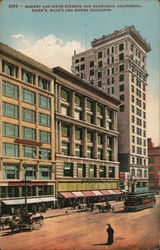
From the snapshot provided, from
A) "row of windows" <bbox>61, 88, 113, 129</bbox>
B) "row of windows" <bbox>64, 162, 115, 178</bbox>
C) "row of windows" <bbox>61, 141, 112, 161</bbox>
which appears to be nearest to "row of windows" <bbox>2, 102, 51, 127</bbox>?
"row of windows" <bbox>61, 88, 113, 129</bbox>

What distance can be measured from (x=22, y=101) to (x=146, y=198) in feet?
76.1

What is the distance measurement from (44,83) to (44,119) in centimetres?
564

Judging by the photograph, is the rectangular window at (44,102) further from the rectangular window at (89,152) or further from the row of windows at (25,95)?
the rectangular window at (89,152)

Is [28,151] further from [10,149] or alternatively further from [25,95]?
[25,95]

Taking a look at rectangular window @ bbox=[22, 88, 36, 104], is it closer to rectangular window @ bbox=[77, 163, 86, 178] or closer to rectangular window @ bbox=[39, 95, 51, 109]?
rectangular window @ bbox=[39, 95, 51, 109]

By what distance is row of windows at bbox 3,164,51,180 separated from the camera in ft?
137

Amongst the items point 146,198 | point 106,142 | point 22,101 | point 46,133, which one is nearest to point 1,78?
point 22,101

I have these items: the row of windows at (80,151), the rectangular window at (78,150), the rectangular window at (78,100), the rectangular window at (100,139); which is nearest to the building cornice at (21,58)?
the rectangular window at (78,100)

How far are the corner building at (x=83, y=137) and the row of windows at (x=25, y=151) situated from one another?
158 inches

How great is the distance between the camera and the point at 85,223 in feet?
115

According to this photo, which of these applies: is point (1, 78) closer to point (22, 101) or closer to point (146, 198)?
point (22, 101)

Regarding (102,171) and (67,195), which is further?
(102,171)

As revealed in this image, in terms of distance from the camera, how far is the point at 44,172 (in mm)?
48688

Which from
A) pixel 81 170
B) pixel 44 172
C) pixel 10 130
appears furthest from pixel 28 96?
pixel 81 170
